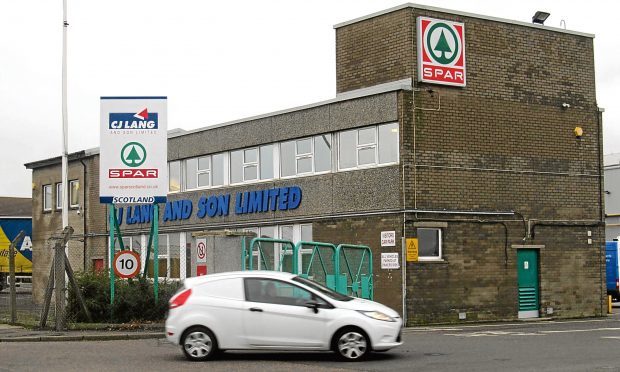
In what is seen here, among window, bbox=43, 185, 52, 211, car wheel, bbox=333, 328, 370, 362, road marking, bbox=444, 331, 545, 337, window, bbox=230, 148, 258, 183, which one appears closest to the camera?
car wheel, bbox=333, 328, 370, 362

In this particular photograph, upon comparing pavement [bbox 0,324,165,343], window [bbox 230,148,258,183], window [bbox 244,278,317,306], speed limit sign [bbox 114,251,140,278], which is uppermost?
window [bbox 230,148,258,183]

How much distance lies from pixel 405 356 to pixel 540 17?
55.7 ft

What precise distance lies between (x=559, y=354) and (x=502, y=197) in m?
12.4

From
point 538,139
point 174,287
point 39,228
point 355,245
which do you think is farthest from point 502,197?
point 39,228

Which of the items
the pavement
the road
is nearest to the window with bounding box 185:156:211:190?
the pavement

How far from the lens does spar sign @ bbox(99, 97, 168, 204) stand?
80.2ft

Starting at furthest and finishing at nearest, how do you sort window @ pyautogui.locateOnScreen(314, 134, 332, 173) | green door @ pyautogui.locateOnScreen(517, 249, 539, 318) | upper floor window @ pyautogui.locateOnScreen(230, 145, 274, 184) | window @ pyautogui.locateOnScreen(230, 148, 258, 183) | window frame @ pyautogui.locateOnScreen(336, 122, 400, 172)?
1. window @ pyautogui.locateOnScreen(230, 148, 258, 183)
2. upper floor window @ pyautogui.locateOnScreen(230, 145, 274, 184)
3. window @ pyautogui.locateOnScreen(314, 134, 332, 173)
4. green door @ pyautogui.locateOnScreen(517, 249, 539, 318)
5. window frame @ pyautogui.locateOnScreen(336, 122, 400, 172)

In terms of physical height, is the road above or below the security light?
below

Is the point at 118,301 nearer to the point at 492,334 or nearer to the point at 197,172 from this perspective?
the point at 492,334

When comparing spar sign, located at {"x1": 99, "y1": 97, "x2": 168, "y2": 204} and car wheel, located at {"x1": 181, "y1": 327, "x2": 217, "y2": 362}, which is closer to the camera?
car wheel, located at {"x1": 181, "y1": 327, "x2": 217, "y2": 362}

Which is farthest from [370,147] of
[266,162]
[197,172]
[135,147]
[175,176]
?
[175,176]

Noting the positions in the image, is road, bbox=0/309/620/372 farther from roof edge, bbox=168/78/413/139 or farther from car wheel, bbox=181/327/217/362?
roof edge, bbox=168/78/413/139

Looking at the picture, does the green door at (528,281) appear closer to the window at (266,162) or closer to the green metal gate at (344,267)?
the green metal gate at (344,267)

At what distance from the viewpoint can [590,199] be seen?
30.6 metres
